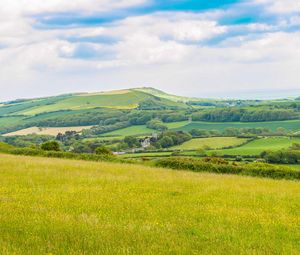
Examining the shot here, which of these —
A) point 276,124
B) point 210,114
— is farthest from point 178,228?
point 210,114

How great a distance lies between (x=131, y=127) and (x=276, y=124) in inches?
2349

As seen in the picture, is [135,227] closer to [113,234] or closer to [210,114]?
[113,234]

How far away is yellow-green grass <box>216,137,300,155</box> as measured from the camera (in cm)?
8500

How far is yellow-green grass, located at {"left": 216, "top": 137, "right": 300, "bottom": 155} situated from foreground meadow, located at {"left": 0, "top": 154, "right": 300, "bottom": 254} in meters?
65.8

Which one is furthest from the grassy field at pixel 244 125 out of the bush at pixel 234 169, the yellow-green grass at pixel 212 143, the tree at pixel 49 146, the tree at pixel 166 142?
the bush at pixel 234 169

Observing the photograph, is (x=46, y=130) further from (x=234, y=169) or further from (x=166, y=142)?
(x=234, y=169)

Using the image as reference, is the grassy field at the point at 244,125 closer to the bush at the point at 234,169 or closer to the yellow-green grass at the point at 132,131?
the yellow-green grass at the point at 132,131

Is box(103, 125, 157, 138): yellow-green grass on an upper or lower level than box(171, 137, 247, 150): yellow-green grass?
upper

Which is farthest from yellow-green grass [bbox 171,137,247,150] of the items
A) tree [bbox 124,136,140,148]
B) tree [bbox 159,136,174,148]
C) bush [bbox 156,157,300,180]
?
bush [bbox 156,157,300,180]

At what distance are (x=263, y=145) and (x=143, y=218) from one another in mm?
87489

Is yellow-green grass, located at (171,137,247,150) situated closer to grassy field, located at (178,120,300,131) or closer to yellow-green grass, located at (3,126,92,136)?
grassy field, located at (178,120,300,131)

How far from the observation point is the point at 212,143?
102 m

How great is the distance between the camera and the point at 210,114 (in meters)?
178

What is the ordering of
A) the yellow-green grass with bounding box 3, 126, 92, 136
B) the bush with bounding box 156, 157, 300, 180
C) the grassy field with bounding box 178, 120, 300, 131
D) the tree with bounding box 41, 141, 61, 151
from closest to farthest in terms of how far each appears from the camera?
the bush with bounding box 156, 157, 300, 180, the tree with bounding box 41, 141, 61, 151, the grassy field with bounding box 178, 120, 300, 131, the yellow-green grass with bounding box 3, 126, 92, 136
